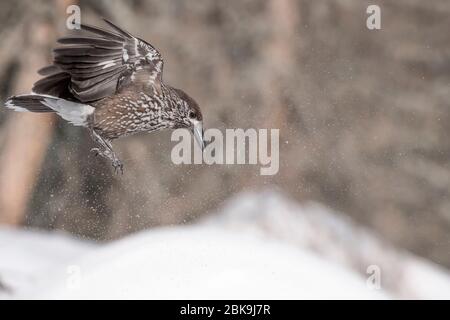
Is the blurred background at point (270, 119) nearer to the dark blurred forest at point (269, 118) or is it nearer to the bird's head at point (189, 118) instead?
the dark blurred forest at point (269, 118)

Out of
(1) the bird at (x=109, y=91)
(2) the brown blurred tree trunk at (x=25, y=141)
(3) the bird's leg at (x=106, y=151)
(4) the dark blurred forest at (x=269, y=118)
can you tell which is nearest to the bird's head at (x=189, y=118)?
(1) the bird at (x=109, y=91)

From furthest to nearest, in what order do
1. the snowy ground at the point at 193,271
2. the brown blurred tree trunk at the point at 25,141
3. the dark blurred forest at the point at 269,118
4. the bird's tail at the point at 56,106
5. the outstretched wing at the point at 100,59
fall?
the dark blurred forest at the point at 269,118 → the brown blurred tree trunk at the point at 25,141 → the snowy ground at the point at 193,271 → the bird's tail at the point at 56,106 → the outstretched wing at the point at 100,59

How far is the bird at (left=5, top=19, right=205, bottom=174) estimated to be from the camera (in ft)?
13.5

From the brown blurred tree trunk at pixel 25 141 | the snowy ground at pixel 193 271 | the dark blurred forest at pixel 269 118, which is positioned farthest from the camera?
the dark blurred forest at pixel 269 118

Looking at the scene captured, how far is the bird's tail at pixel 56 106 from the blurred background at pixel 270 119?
513 centimetres

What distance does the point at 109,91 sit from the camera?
4289mm

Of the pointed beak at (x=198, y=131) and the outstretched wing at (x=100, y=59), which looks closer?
the outstretched wing at (x=100, y=59)

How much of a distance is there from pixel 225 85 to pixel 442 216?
3.60 m

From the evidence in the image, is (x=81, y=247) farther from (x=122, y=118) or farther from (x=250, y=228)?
(x=122, y=118)

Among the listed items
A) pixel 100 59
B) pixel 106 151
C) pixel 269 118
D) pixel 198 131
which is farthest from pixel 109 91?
pixel 269 118

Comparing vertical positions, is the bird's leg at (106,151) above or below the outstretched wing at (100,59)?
below

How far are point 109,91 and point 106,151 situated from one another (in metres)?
0.38

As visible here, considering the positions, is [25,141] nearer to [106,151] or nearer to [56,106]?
Result: [56,106]

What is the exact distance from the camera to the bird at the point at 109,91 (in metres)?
4.13
